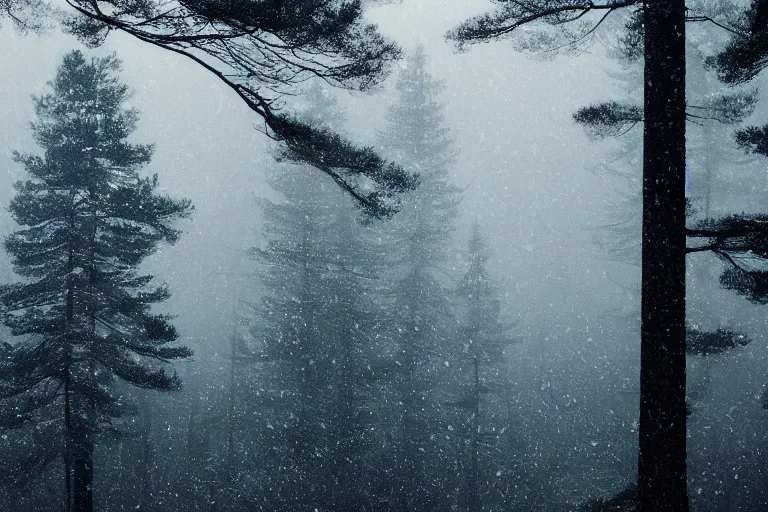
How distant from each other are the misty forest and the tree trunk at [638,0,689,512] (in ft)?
0.07

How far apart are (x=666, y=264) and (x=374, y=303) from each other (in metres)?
16.8

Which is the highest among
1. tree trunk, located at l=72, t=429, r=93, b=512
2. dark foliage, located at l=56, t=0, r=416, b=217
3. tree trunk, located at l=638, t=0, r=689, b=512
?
dark foliage, located at l=56, t=0, r=416, b=217

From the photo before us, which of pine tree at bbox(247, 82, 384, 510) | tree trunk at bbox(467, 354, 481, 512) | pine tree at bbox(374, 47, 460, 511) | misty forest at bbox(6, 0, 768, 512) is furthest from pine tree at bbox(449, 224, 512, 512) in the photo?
pine tree at bbox(247, 82, 384, 510)

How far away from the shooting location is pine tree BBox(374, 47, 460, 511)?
20.1m

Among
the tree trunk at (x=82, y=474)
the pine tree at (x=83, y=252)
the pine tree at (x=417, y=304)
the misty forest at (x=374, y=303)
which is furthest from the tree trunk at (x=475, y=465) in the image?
the tree trunk at (x=82, y=474)

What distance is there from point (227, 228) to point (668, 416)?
203 feet

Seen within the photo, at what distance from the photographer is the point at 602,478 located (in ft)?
69.6

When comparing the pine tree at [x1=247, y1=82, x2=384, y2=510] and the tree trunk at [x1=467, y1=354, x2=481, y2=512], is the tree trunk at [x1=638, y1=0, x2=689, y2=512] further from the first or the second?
the tree trunk at [x1=467, y1=354, x2=481, y2=512]

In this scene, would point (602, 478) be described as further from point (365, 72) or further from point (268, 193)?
point (268, 193)

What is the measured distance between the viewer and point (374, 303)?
21.1 meters

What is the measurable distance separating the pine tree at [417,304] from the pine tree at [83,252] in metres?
10.3

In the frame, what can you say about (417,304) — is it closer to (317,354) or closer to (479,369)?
(479,369)

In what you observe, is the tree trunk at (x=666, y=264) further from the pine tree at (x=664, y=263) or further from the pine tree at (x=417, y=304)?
the pine tree at (x=417, y=304)

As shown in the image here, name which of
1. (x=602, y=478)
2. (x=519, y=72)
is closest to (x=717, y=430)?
A: (x=602, y=478)
